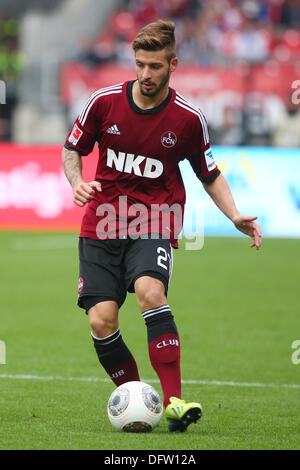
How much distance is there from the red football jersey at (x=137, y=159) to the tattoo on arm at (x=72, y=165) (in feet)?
0.47

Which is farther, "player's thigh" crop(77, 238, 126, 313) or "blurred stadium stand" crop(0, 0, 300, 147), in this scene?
"blurred stadium stand" crop(0, 0, 300, 147)

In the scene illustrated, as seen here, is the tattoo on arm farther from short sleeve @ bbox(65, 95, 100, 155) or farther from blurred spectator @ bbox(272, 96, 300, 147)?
blurred spectator @ bbox(272, 96, 300, 147)

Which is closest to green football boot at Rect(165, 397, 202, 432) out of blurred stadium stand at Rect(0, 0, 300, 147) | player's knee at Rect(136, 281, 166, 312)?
player's knee at Rect(136, 281, 166, 312)

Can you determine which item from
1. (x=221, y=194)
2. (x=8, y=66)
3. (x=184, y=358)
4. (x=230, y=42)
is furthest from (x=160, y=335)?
(x=8, y=66)

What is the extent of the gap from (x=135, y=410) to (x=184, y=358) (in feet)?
9.35

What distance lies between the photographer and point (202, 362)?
7633 mm

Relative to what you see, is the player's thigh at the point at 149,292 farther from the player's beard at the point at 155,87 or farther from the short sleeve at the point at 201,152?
the player's beard at the point at 155,87

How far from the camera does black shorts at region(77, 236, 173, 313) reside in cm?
520

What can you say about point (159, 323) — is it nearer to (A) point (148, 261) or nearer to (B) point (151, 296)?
(B) point (151, 296)

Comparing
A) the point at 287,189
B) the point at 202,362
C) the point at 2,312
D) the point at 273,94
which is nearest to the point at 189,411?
the point at 202,362

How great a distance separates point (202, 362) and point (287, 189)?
1108 cm

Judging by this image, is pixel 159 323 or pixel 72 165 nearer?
pixel 159 323

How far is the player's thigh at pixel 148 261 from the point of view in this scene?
5.15 m

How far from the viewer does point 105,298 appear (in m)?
5.22
